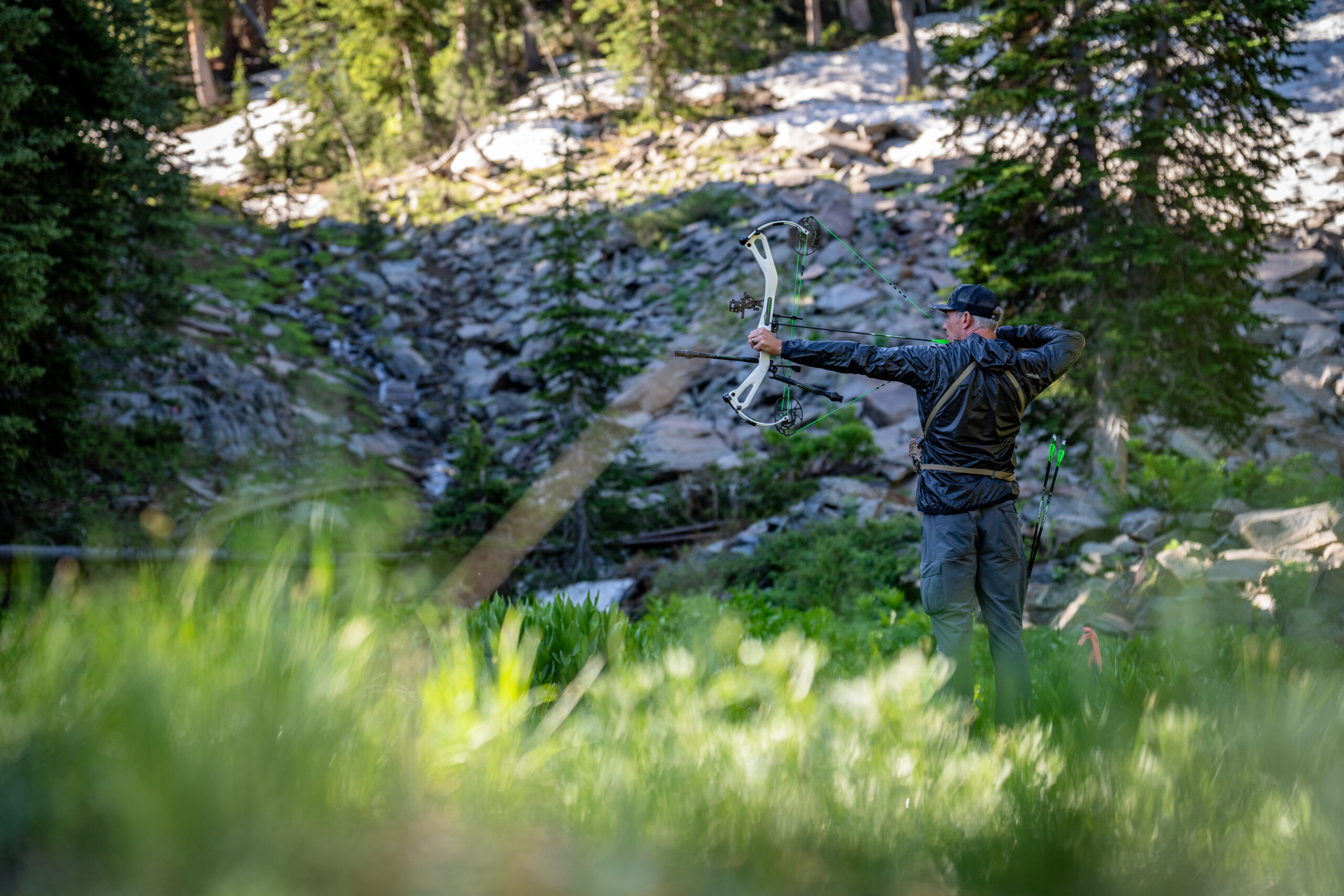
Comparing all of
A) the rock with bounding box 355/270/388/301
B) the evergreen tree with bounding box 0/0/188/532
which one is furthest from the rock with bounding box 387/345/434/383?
the evergreen tree with bounding box 0/0/188/532

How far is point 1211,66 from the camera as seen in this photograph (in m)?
11.8

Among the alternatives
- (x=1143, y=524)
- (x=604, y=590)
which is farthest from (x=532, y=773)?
(x=1143, y=524)

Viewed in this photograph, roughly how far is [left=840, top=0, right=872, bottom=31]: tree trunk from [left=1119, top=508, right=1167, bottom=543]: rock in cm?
3999

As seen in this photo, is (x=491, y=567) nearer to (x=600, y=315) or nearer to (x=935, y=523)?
(x=600, y=315)

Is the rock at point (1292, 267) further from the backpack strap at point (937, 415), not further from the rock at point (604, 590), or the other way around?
the backpack strap at point (937, 415)

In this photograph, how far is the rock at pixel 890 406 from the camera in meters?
16.3

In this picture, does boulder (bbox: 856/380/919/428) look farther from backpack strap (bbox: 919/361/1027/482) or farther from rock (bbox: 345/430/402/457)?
backpack strap (bbox: 919/361/1027/482)

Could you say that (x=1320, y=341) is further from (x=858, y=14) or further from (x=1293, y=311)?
(x=858, y=14)

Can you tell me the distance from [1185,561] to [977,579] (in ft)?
13.8

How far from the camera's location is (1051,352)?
511 cm

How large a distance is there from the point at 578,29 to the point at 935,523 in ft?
127

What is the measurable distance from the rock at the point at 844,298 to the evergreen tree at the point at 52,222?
43.8ft

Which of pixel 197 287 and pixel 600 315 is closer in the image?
pixel 600 315

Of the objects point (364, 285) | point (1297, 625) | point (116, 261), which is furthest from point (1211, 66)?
point (364, 285)
